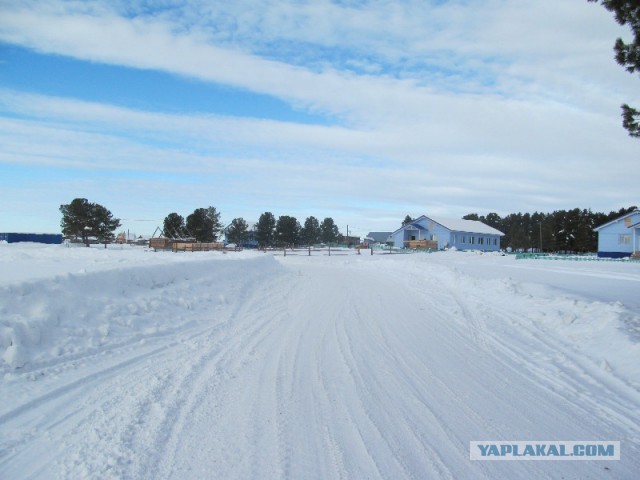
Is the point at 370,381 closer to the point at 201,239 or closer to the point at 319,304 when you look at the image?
the point at 319,304

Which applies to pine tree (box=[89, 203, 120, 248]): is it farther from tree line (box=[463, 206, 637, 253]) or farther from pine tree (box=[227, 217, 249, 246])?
tree line (box=[463, 206, 637, 253])

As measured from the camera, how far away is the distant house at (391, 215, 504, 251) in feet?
194

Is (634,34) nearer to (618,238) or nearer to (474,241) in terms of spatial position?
(618,238)

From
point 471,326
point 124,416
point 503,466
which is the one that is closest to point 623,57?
point 471,326

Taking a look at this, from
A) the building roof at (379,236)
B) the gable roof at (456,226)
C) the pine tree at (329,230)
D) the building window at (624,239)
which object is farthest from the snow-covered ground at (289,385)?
the building roof at (379,236)

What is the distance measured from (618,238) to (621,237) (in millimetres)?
317

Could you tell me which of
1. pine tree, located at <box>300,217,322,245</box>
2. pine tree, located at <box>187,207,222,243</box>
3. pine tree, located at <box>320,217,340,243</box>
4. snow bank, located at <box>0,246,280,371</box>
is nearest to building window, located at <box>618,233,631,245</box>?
snow bank, located at <box>0,246,280,371</box>

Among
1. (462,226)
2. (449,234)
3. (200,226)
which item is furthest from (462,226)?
(200,226)

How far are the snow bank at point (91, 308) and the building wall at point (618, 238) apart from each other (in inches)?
1946

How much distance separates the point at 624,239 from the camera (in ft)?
151

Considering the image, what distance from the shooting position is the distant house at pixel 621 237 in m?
44.1

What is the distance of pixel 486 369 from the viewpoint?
6.29 meters

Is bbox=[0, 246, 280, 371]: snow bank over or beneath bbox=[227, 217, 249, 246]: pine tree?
beneath

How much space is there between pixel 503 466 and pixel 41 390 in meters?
5.22
